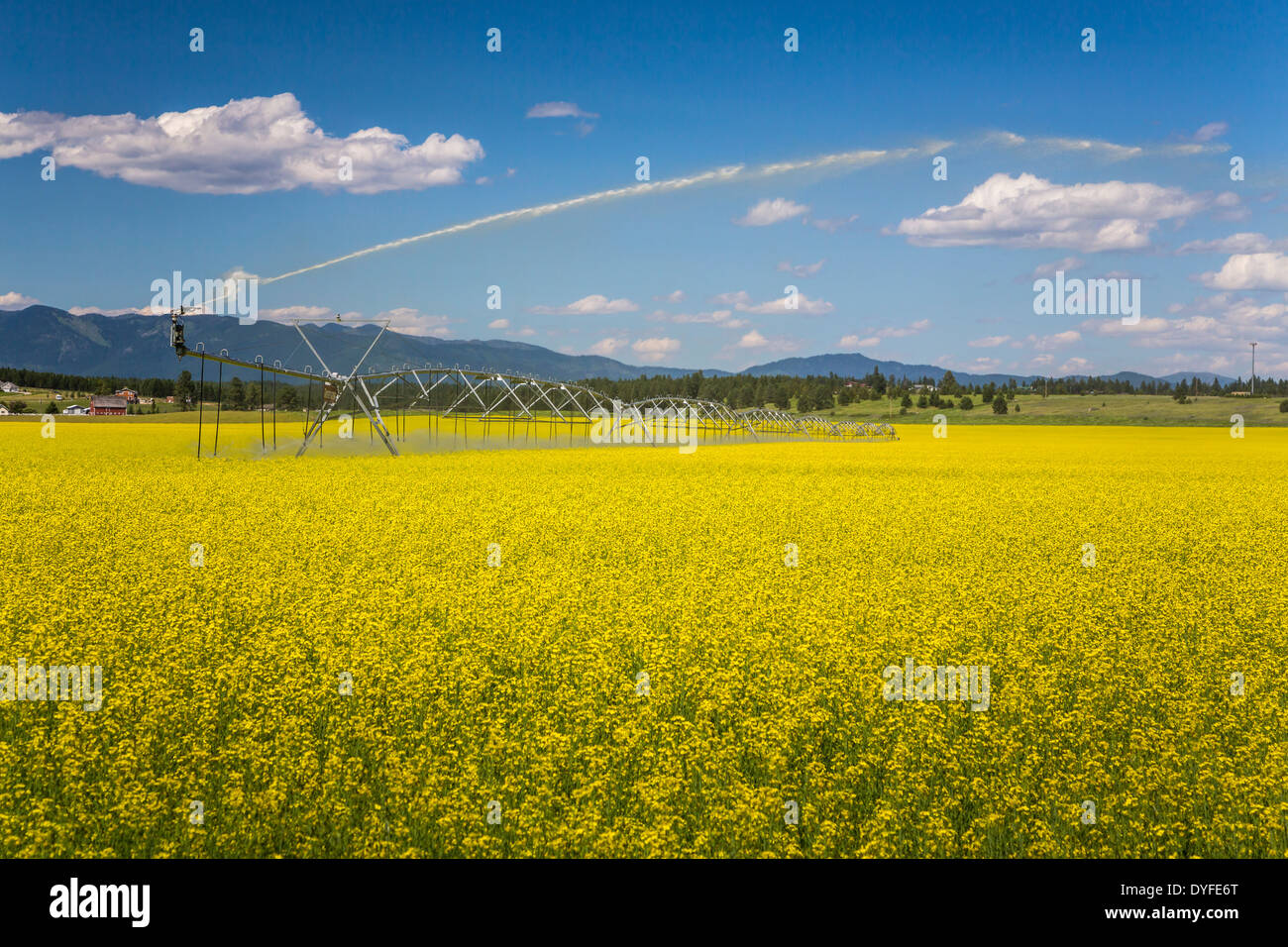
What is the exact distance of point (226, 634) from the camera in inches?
485

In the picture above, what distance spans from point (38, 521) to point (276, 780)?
20.5 m

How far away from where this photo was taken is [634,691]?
33.0 ft

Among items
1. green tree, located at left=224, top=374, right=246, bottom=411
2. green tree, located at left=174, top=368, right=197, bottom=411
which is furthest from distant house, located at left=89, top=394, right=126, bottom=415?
green tree, located at left=224, top=374, right=246, bottom=411

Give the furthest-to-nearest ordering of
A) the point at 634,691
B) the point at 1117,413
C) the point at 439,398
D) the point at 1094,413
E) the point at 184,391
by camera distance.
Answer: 1. the point at 1094,413
2. the point at 1117,413
3. the point at 184,391
4. the point at 439,398
5. the point at 634,691

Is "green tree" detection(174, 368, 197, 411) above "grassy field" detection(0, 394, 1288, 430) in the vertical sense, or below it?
above

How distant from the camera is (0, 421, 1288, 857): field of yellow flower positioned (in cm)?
715

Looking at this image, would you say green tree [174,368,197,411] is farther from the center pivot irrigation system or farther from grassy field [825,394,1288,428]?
grassy field [825,394,1288,428]

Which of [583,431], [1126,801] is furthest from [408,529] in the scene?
[583,431]

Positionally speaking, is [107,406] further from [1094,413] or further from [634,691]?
[1094,413]

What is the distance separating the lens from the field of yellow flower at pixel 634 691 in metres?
7.15

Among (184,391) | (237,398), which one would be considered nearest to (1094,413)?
(237,398)

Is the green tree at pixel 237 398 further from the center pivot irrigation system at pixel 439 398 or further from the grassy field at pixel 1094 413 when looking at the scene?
the center pivot irrigation system at pixel 439 398

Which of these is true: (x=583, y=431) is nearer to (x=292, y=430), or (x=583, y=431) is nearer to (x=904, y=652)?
(x=292, y=430)
